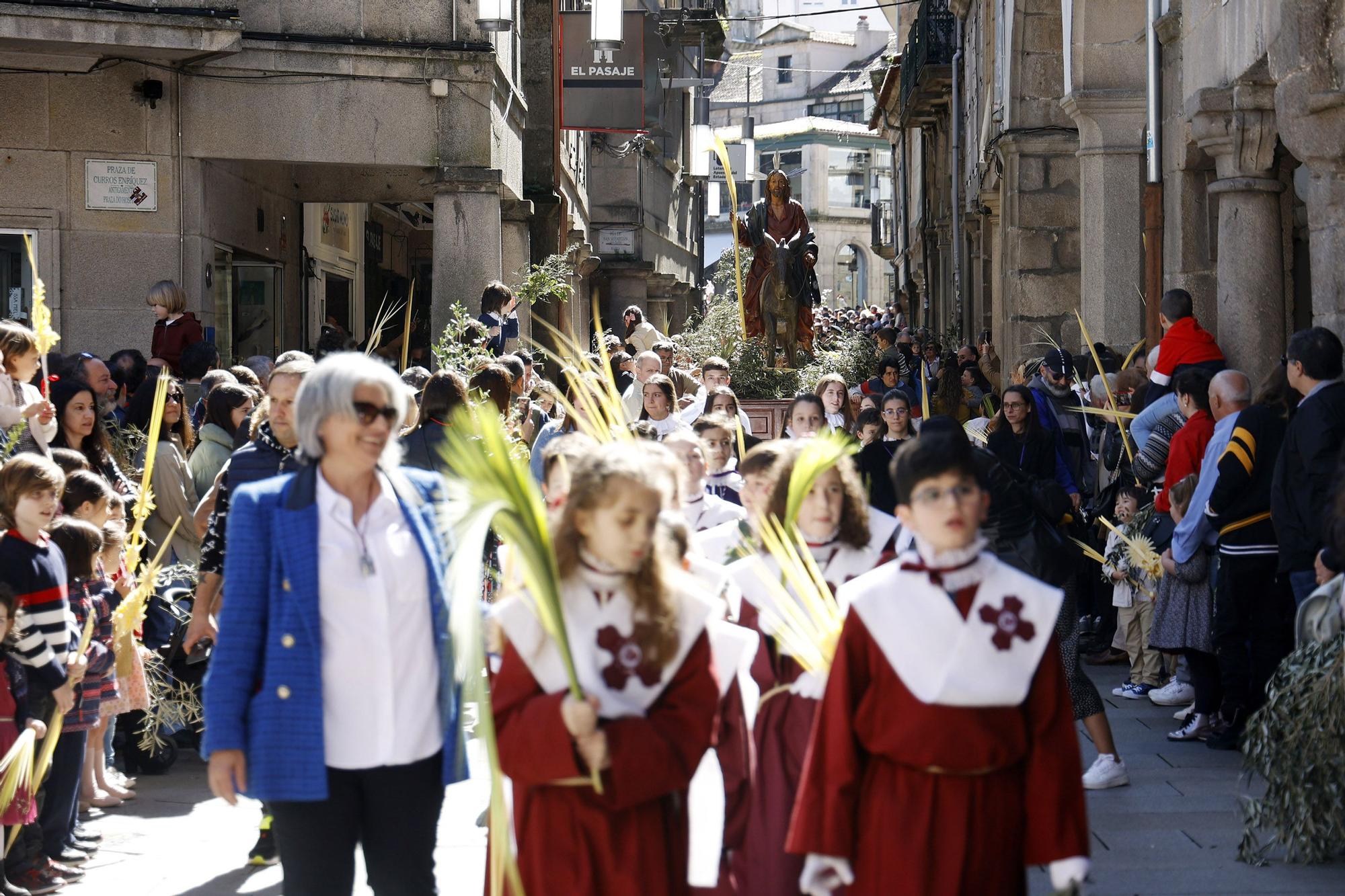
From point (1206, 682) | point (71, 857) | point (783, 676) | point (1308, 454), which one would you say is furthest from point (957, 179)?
point (783, 676)

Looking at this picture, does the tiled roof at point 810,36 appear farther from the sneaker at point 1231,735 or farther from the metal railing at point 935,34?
the sneaker at point 1231,735

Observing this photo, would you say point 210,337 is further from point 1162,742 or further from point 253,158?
point 1162,742

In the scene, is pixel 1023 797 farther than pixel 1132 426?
No

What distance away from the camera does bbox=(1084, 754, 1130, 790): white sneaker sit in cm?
725

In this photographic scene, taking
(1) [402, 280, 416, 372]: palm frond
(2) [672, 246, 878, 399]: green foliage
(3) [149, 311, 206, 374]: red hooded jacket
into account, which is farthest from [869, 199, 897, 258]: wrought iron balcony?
(3) [149, 311, 206, 374]: red hooded jacket

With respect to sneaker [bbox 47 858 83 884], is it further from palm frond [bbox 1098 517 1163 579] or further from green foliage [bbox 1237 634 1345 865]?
palm frond [bbox 1098 517 1163 579]

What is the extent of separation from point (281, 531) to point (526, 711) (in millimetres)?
763

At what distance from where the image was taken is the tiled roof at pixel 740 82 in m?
74.8

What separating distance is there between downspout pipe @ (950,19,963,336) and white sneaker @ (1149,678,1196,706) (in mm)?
17259

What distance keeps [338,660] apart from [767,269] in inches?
622

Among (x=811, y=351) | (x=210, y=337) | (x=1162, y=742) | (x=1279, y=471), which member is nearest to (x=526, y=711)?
(x=1279, y=471)

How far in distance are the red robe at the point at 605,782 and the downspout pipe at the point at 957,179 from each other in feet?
75.6

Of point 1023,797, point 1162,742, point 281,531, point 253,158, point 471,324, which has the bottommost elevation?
point 1162,742

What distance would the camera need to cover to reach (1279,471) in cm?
721
